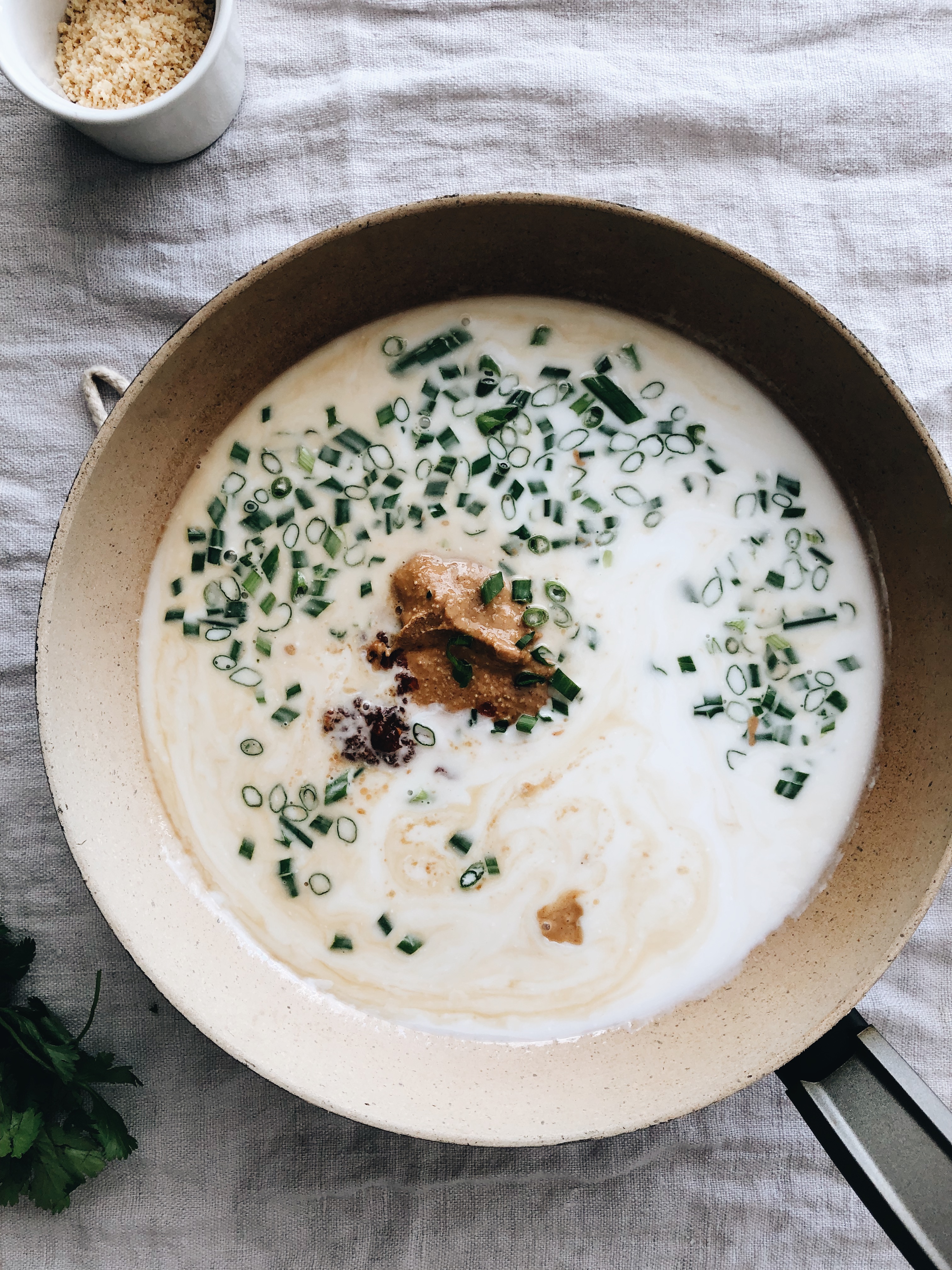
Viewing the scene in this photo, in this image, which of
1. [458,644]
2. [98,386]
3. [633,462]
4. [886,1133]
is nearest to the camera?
[886,1133]

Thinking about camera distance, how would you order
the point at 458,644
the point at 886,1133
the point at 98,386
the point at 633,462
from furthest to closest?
the point at 98,386
the point at 633,462
the point at 458,644
the point at 886,1133

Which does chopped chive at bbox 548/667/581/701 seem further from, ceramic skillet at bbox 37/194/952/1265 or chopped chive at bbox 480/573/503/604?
ceramic skillet at bbox 37/194/952/1265

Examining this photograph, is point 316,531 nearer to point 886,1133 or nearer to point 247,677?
point 247,677

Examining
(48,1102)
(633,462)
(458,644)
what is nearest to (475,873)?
(458,644)

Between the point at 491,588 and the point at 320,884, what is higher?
the point at 491,588

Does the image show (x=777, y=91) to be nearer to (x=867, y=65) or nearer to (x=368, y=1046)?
(x=867, y=65)

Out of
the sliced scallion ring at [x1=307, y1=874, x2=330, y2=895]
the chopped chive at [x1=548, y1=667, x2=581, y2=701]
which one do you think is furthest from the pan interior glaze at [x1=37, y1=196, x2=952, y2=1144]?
the chopped chive at [x1=548, y1=667, x2=581, y2=701]

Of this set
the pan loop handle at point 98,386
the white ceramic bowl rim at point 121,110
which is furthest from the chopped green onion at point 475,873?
the white ceramic bowl rim at point 121,110

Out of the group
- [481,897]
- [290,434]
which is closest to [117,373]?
[290,434]
